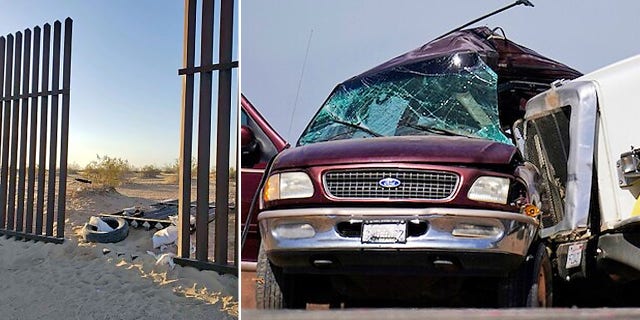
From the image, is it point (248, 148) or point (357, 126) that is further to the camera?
point (357, 126)

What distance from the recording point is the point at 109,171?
4.59m

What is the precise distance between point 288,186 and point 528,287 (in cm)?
84

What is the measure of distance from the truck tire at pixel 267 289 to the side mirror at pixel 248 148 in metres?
0.30

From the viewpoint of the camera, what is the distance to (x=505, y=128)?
288 centimetres

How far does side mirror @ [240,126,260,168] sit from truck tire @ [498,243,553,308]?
2.91 feet

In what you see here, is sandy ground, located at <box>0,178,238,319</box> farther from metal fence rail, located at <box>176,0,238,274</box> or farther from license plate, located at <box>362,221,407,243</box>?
license plate, located at <box>362,221,407,243</box>

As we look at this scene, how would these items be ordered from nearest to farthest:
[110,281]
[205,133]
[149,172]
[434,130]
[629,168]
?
[629,168] → [434,130] → [205,133] → [149,172] → [110,281]

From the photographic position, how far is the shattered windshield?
8.42 ft

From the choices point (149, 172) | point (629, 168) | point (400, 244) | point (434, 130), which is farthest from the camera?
point (149, 172)

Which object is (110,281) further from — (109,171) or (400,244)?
(400,244)

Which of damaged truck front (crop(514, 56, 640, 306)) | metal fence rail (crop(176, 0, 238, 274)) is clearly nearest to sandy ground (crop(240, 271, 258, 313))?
damaged truck front (crop(514, 56, 640, 306))

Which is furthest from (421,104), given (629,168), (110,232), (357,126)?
(110,232)

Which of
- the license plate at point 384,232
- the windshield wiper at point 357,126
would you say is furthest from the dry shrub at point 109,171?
the license plate at point 384,232

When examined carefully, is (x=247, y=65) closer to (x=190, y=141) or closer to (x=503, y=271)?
(x=503, y=271)
